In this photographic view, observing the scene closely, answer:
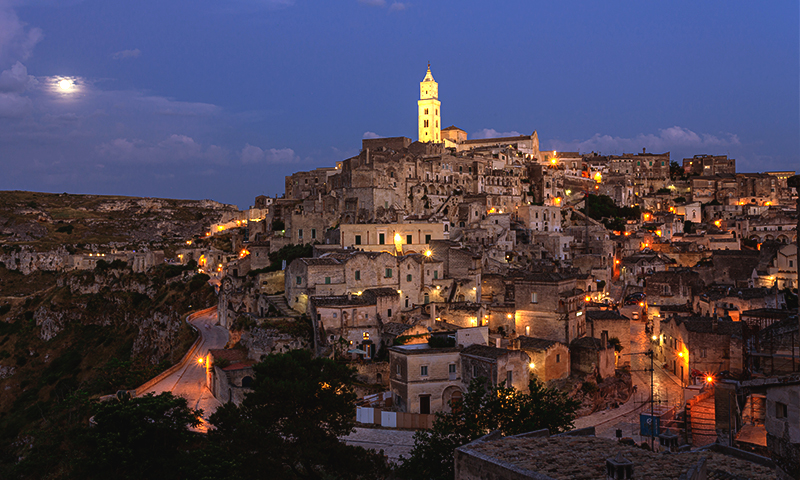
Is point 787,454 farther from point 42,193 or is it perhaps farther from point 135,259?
point 42,193

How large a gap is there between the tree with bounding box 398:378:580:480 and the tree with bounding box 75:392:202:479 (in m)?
7.06

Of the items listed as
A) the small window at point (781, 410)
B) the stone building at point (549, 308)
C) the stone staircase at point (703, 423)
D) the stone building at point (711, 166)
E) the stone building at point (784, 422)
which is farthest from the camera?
the stone building at point (711, 166)

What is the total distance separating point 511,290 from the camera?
4256cm

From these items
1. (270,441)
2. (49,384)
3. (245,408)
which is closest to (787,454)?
(270,441)

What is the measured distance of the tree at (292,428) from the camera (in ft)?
57.6

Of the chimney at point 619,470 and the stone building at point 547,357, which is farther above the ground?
the chimney at point 619,470

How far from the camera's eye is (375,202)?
A: 5941cm

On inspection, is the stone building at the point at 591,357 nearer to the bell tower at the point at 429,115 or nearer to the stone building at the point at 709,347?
the stone building at the point at 709,347

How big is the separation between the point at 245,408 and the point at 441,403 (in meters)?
11.9

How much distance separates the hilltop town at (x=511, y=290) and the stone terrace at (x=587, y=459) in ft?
0.56

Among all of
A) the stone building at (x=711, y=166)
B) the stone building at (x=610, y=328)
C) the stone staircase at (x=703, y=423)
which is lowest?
the stone staircase at (x=703, y=423)

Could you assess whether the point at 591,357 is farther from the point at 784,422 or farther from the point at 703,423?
the point at 784,422

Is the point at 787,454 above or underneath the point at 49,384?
above

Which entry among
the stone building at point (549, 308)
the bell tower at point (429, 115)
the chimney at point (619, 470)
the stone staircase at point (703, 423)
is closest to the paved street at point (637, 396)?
the stone staircase at point (703, 423)
